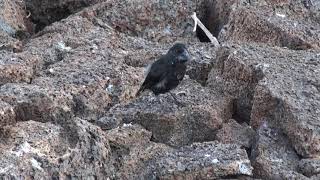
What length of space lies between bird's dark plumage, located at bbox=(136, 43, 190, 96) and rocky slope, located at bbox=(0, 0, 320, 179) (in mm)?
146

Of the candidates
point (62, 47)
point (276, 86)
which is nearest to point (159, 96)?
point (276, 86)

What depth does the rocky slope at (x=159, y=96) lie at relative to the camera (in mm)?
6512

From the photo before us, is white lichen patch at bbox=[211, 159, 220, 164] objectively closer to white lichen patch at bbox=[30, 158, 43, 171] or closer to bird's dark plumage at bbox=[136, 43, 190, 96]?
white lichen patch at bbox=[30, 158, 43, 171]

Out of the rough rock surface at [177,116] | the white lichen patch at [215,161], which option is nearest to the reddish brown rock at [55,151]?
the rough rock surface at [177,116]

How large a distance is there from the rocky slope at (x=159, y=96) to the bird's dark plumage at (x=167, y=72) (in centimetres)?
A: 15

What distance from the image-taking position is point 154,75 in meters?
7.86

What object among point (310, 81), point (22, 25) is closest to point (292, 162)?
point (310, 81)

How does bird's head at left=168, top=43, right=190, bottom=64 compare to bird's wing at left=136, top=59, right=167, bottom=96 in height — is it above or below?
above

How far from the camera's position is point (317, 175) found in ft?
21.3

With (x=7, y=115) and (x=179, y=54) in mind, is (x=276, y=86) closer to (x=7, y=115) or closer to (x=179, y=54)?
(x=179, y=54)

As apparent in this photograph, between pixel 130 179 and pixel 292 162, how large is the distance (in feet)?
4.43

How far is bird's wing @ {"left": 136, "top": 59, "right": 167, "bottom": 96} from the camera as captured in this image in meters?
7.81

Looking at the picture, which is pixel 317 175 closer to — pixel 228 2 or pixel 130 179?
pixel 130 179

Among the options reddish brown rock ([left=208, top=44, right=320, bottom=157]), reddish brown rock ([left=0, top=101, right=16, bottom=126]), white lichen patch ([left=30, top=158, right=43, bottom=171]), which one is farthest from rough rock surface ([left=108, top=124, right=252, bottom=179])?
reddish brown rock ([left=0, top=101, right=16, bottom=126])
